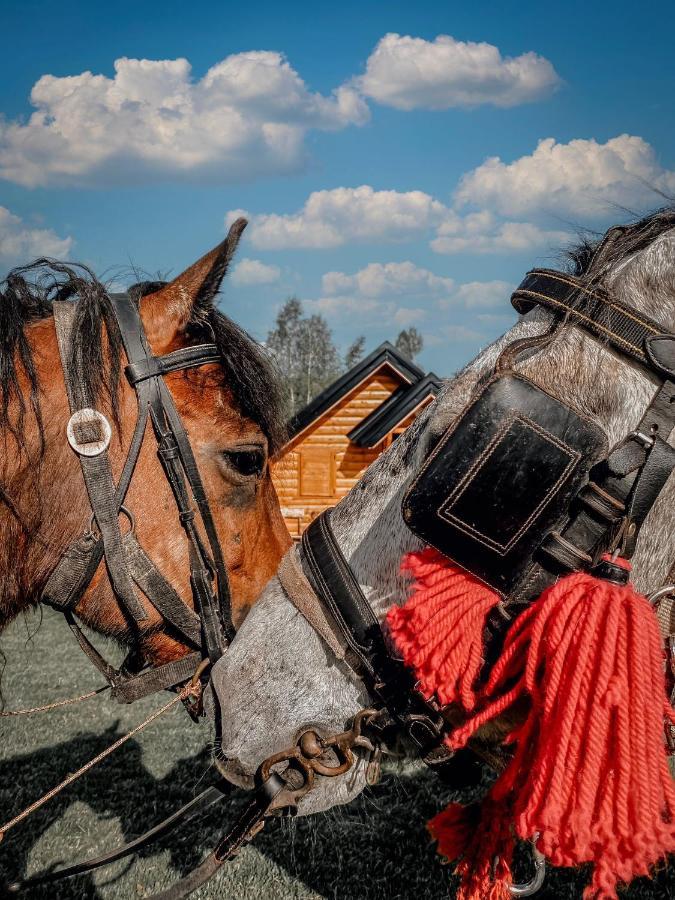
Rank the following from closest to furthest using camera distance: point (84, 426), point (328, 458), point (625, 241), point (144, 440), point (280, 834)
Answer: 1. point (625, 241)
2. point (84, 426)
3. point (144, 440)
4. point (280, 834)
5. point (328, 458)

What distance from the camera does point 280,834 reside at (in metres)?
3.99

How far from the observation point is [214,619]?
85.8 inches

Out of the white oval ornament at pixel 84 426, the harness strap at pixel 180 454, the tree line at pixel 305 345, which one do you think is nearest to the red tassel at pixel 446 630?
the harness strap at pixel 180 454

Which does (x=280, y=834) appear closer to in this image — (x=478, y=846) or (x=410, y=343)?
(x=478, y=846)

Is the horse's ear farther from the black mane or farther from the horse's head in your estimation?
the black mane

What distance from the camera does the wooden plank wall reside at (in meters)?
15.0

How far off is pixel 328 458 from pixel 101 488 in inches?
517

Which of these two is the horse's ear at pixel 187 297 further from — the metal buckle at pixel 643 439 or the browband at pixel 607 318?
the metal buckle at pixel 643 439

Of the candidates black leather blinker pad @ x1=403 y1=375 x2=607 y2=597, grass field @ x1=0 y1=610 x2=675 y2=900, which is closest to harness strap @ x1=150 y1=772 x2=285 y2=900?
black leather blinker pad @ x1=403 y1=375 x2=607 y2=597

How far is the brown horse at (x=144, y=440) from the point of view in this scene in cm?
199

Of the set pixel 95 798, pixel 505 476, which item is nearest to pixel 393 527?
pixel 505 476

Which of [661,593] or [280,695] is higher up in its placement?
[661,593]

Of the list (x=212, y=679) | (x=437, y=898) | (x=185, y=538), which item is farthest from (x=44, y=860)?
(x=212, y=679)

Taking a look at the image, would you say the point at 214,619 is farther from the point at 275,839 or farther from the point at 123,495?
the point at 275,839
